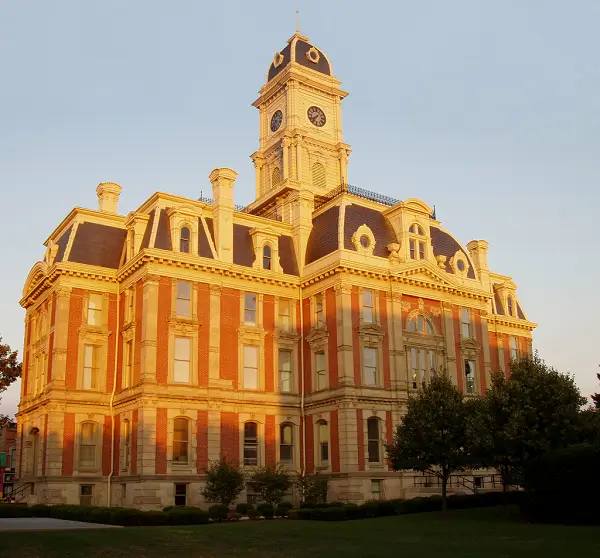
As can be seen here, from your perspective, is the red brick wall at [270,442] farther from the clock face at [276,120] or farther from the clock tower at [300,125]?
the clock face at [276,120]

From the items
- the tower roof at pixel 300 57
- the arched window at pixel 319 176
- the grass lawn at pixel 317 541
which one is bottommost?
the grass lawn at pixel 317 541

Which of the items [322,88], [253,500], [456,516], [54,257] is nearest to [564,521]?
[456,516]

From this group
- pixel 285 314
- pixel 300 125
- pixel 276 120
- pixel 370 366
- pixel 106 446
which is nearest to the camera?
pixel 106 446

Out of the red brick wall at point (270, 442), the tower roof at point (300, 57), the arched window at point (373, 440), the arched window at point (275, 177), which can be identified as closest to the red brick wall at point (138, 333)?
the red brick wall at point (270, 442)

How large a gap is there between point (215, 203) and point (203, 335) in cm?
965

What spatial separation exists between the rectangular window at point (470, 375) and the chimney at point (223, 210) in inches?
745

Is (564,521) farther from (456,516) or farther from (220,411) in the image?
(220,411)

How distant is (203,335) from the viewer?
46.1 m

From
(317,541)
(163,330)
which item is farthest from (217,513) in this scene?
(163,330)

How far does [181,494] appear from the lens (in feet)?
141

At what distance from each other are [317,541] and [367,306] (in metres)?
23.7

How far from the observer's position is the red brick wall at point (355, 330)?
153 ft

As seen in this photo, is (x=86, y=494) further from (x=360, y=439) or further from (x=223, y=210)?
(x=223, y=210)

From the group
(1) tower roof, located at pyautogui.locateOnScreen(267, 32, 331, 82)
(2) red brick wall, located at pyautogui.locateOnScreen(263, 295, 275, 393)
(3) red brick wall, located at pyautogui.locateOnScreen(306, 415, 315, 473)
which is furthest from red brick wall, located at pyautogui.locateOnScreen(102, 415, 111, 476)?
(1) tower roof, located at pyautogui.locateOnScreen(267, 32, 331, 82)
